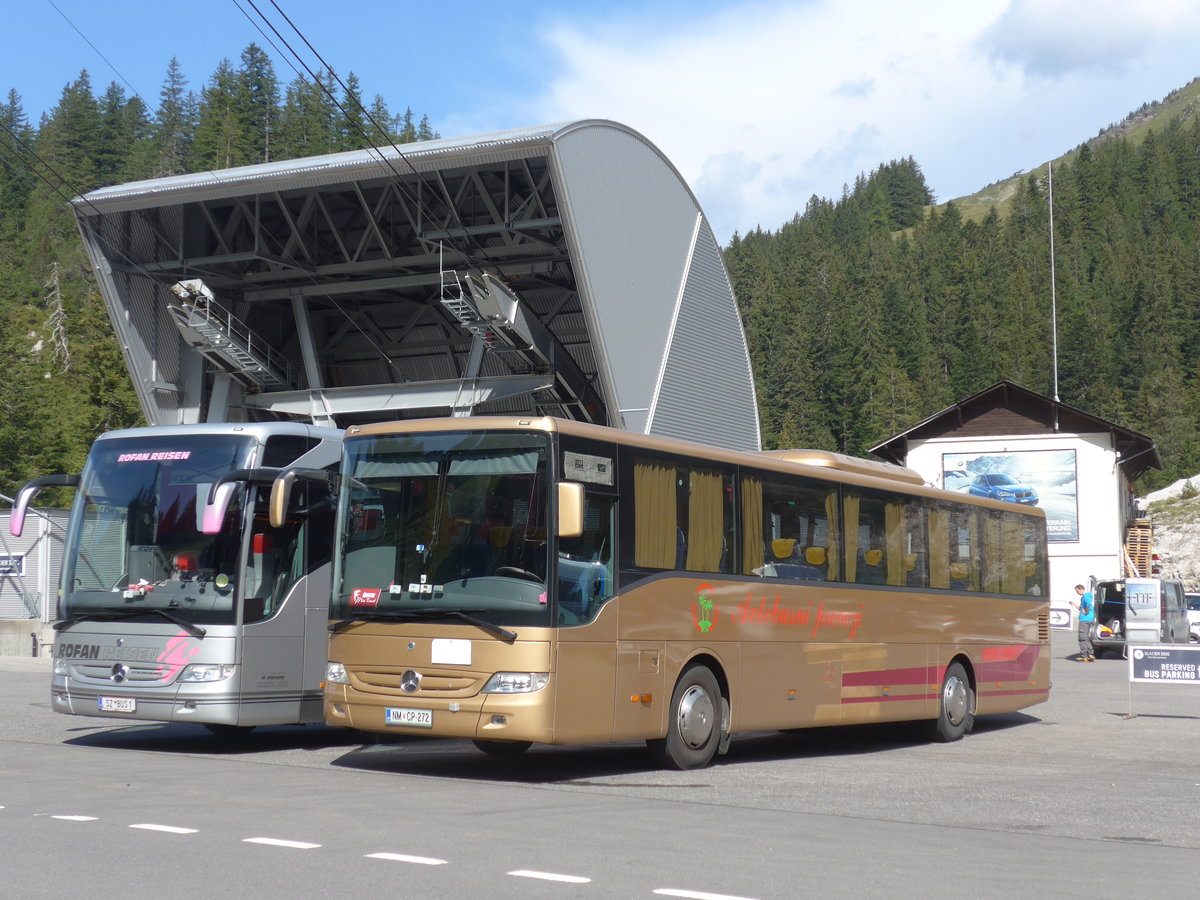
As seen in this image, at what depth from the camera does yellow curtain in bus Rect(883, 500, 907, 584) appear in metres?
14.5

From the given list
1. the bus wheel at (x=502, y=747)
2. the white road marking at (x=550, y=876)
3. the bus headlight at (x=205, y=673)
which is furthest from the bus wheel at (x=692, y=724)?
the white road marking at (x=550, y=876)

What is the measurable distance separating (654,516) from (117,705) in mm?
5034

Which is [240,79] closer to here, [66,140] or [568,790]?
[66,140]

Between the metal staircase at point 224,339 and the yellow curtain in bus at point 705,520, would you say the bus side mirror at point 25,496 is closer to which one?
the yellow curtain in bus at point 705,520

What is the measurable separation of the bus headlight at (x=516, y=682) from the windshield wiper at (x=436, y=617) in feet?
0.86

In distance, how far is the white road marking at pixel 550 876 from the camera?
634cm

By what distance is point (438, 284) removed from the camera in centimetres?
3131

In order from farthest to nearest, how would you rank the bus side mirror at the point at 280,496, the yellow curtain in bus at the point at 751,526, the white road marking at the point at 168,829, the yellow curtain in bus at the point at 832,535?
the yellow curtain in bus at the point at 832,535 → the yellow curtain in bus at the point at 751,526 → the bus side mirror at the point at 280,496 → the white road marking at the point at 168,829

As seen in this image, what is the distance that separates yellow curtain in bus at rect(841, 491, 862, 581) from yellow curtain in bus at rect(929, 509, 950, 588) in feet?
5.80

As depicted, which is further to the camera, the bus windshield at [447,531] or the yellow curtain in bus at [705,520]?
the yellow curtain in bus at [705,520]

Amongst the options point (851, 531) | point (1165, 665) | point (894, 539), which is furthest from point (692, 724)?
point (1165, 665)

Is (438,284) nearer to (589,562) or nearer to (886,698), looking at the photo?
(886,698)

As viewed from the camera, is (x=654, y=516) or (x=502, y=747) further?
(x=502, y=747)

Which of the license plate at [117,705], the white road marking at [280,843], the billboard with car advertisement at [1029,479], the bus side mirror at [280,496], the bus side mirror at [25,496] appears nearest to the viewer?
the white road marking at [280,843]
